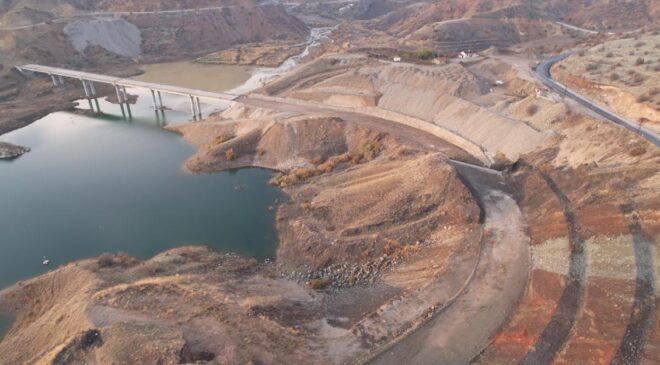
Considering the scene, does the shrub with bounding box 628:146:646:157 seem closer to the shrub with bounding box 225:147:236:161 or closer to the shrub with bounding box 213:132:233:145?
the shrub with bounding box 225:147:236:161

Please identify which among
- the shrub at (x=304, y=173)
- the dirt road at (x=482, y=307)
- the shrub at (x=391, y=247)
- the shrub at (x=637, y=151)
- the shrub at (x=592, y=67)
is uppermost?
the shrub at (x=592, y=67)

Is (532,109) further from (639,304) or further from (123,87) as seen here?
(123,87)

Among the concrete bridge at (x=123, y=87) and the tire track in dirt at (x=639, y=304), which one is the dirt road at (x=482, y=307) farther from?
the concrete bridge at (x=123, y=87)

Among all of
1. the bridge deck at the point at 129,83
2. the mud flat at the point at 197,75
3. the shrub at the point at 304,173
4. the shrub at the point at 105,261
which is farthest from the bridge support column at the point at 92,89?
the shrub at the point at 105,261

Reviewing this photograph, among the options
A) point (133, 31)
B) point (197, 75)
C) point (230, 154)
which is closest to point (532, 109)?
point (230, 154)

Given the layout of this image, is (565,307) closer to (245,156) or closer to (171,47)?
(245,156)
